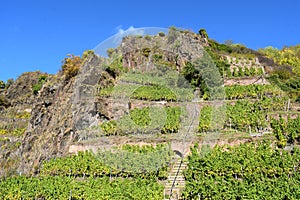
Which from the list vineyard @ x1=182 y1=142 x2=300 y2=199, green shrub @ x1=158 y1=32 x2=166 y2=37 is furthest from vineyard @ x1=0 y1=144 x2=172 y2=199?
green shrub @ x1=158 y1=32 x2=166 y2=37

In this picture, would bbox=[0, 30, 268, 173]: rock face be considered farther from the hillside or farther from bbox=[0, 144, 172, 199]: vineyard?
bbox=[0, 144, 172, 199]: vineyard

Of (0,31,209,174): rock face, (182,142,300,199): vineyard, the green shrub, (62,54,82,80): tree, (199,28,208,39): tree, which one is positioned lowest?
(182,142,300,199): vineyard

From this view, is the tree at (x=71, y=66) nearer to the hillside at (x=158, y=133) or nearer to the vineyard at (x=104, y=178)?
the hillside at (x=158, y=133)

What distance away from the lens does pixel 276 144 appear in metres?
13.7

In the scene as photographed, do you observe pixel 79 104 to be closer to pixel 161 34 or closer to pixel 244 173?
pixel 161 34

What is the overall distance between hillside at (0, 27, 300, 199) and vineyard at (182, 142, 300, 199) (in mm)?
37

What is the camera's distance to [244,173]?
1244cm

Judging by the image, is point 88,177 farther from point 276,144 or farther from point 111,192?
point 276,144

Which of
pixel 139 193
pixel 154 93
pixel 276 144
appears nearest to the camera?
pixel 139 193

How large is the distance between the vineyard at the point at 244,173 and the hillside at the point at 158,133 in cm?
4

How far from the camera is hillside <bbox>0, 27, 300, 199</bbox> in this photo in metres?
12.2

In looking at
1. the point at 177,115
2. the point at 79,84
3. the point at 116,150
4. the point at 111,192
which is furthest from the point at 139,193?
the point at 79,84

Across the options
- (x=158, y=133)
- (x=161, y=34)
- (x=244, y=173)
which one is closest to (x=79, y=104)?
(x=158, y=133)

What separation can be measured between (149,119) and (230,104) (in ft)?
14.7
